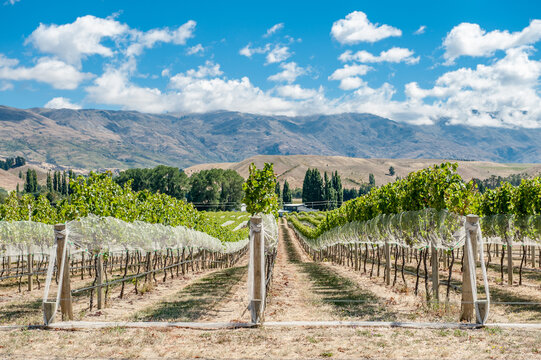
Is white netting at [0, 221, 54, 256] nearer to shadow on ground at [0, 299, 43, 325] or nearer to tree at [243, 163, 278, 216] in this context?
shadow on ground at [0, 299, 43, 325]

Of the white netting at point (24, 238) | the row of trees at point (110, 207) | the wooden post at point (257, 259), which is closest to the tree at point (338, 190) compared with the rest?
the row of trees at point (110, 207)

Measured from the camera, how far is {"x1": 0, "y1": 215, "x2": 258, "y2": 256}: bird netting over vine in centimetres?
1295

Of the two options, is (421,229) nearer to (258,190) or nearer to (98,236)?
(258,190)

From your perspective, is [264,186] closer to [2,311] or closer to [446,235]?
[446,235]

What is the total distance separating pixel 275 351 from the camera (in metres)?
7.96

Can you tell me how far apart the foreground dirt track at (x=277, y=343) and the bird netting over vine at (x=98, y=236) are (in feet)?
10.4

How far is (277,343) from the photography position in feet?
27.6

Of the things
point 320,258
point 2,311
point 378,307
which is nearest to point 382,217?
point 378,307

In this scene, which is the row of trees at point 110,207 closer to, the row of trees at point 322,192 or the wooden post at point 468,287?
the wooden post at point 468,287

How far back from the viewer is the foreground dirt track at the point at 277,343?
7.71m

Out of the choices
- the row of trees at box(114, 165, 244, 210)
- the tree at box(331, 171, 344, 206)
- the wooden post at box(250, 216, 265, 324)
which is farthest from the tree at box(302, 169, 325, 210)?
the wooden post at box(250, 216, 265, 324)

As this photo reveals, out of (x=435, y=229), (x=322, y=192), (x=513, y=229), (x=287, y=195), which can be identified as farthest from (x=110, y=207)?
(x=287, y=195)

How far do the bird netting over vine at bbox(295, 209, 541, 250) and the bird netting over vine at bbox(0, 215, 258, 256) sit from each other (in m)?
10.7

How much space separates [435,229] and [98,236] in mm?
11120
